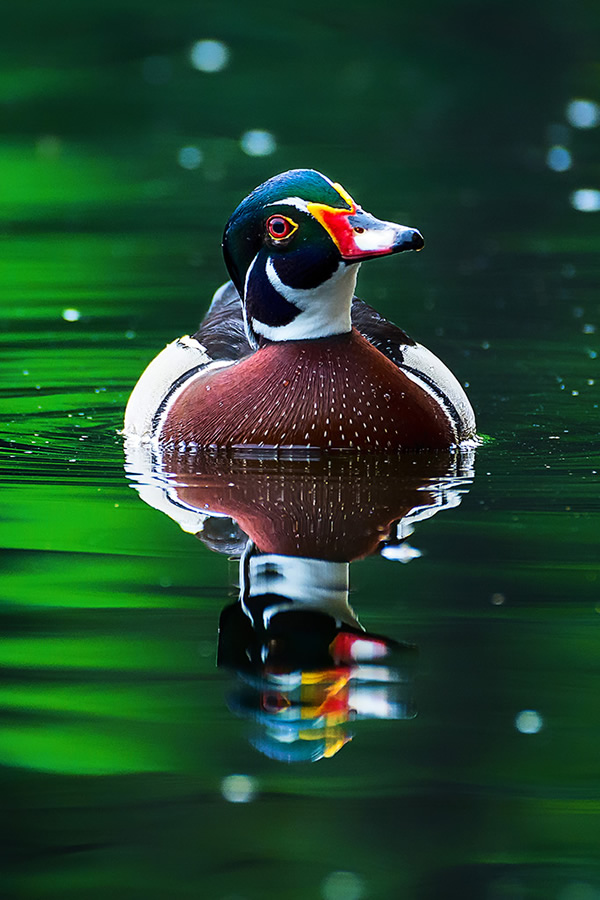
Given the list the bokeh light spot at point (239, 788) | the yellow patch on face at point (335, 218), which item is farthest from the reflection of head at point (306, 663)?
the yellow patch on face at point (335, 218)

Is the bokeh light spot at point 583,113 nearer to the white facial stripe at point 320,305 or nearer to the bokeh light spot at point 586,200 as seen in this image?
the bokeh light spot at point 586,200

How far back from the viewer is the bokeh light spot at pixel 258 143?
15.6 meters

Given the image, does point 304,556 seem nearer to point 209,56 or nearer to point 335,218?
point 335,218

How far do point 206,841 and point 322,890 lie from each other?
33 cm

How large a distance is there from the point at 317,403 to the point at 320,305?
452 millimetres

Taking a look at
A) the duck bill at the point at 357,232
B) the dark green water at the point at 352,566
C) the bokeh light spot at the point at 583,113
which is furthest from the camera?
the bokeh light spot at the point at 583,113

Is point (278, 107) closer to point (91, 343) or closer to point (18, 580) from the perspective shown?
point (91, 343)

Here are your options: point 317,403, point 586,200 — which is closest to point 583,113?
point 586,200

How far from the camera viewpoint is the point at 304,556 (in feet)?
18.9

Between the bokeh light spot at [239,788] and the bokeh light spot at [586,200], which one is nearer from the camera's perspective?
the bokeh light spot at [239,788]

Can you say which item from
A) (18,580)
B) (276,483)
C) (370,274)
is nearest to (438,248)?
(370,274)

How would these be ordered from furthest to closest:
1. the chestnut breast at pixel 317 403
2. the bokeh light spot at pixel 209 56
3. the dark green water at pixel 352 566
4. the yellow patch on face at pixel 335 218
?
the bokeh light spot at pixel 209 56, the chestnut breast at pixel 317 403, the yellow patch on face at pixel 335 218, the dark green water at pixel 352 566

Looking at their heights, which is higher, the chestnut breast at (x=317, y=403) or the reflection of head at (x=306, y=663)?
the chestnut breast at (x=317, y=403)

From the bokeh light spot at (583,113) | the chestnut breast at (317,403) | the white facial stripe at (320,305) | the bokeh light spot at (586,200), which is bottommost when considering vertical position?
the chestnut breast at (317,403)
